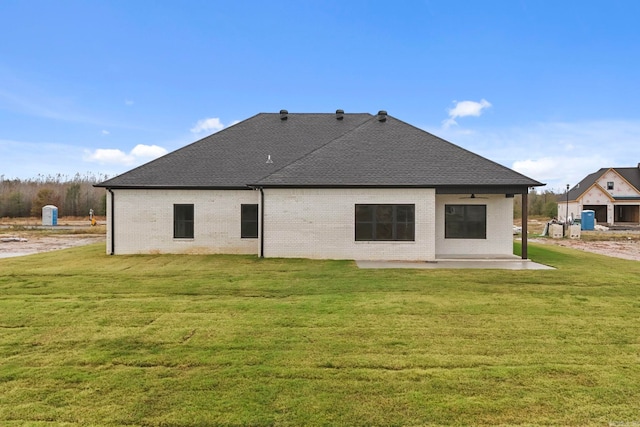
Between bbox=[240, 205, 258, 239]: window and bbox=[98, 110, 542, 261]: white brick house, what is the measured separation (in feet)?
0.14

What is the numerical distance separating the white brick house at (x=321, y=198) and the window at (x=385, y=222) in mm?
38

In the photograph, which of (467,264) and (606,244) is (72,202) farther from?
(606,244)

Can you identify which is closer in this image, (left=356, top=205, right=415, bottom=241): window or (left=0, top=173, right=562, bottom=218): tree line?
(left=356, top=205, right=415, bottom=241): window

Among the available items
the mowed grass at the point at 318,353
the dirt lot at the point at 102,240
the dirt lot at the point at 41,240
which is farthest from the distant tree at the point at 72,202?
the mowed grass at the point at 318,353

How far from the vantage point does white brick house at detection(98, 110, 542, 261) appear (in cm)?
1324

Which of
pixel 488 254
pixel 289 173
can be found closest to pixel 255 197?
pixel 289 173

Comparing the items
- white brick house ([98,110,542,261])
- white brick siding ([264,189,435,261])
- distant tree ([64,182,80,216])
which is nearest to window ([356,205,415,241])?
white brick house ([98,110,542,261])

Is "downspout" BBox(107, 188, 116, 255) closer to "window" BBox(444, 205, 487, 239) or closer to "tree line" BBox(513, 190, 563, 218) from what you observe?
"window" BBox(444, 205, 487, 239)

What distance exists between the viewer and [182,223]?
14.9m

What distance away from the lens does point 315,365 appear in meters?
4.30

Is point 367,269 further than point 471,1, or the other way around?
point 471,1

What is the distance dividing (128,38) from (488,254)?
21.7m

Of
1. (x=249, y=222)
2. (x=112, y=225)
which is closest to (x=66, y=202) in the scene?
(x=112, y=225)

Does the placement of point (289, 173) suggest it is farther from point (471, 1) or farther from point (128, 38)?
point (128, 38)
